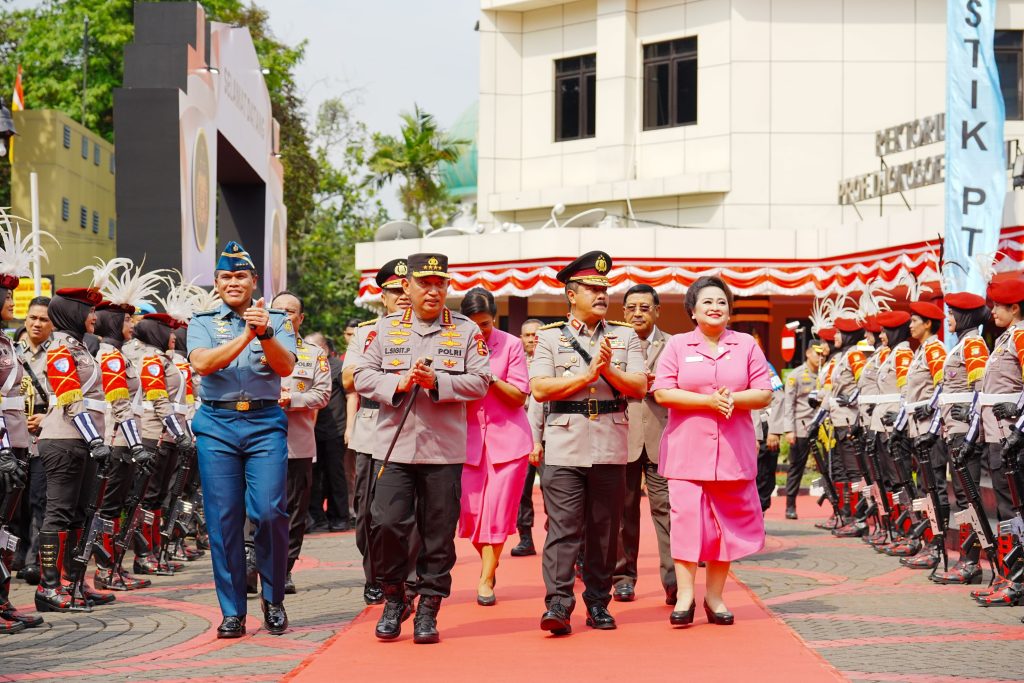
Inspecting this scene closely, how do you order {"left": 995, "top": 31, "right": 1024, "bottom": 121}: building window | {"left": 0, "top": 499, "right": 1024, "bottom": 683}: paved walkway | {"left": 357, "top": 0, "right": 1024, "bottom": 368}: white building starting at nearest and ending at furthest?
{"left": 0, "top": 499, "right": 1024, "bottom": 683}: paved walkway, {"left": 357, "top": 0, "right": 1024, "bottom": 368}: white building, {"left": 995, "top": 31, "right": 1024, "bottom": 121}: building window

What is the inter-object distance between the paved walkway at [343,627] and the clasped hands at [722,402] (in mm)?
1337

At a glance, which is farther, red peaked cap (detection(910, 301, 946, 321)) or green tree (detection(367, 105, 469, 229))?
green tree (detection(367, 105, 469, 229))

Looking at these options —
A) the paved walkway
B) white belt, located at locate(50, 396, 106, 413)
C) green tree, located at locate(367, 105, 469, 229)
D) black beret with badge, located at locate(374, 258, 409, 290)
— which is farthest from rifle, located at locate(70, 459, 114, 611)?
green tree, located at locate(367, 105, 469, 229)

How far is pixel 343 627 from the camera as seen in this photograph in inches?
336

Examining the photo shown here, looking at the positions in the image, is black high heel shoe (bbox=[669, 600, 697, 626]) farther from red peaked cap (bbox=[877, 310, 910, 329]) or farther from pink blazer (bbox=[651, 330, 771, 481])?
red peaked cap (bbox=[877, 310, 910, 329])

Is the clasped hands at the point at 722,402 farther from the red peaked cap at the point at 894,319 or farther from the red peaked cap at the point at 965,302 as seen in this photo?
the red peaked cap at the point at 894,319

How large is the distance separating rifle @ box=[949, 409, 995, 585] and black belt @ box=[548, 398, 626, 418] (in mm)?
2774

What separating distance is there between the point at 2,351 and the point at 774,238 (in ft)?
59.5

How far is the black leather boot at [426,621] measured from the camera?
780 centimetres

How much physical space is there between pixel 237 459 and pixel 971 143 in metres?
13.5

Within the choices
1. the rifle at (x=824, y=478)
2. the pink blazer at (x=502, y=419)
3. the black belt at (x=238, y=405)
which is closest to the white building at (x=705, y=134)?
the rifle at (x=824, y=478)

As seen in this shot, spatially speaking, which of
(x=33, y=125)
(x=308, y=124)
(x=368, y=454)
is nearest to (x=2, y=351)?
(x=368, y=454)

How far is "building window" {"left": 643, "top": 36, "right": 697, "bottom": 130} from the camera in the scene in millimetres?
27859

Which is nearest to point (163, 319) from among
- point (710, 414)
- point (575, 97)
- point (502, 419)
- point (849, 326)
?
point (502, 419)
